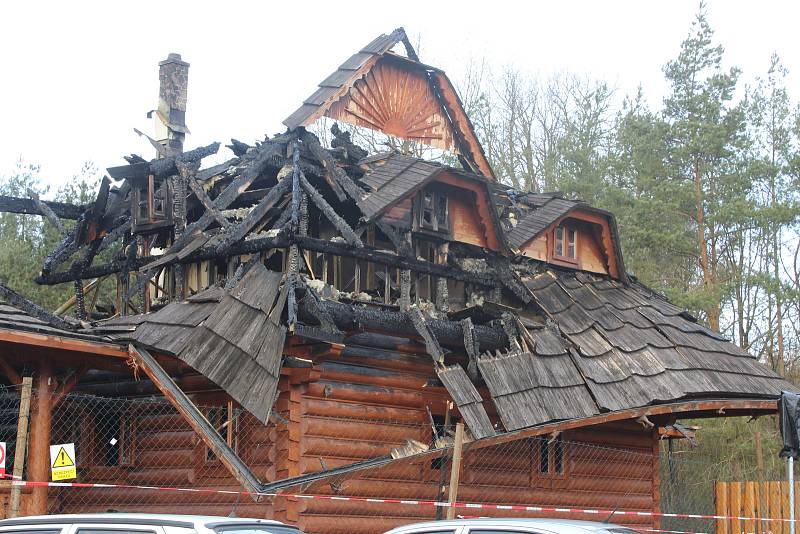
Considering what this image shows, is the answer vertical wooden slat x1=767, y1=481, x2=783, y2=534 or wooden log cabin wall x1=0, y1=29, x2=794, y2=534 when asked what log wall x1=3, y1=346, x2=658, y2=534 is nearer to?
wooden log cabin wall x1=0, y1=29, x2=794, y2=534

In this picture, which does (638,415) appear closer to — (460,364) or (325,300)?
(460,364)

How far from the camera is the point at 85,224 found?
2205 cm

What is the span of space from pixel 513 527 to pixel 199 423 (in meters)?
7.04

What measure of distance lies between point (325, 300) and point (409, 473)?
3.59 m

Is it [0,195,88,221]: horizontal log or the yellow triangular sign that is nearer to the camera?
the yellow triangular sign

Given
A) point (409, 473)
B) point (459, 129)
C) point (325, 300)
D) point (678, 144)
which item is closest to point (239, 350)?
point (325, 300)

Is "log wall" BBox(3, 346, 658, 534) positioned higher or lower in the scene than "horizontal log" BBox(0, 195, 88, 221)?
lower

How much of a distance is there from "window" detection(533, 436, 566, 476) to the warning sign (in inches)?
389

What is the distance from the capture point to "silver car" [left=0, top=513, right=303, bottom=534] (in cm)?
898

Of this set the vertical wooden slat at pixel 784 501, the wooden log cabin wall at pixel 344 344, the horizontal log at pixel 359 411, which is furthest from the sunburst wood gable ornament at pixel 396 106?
the vertical wooden slat at pixel 784 501

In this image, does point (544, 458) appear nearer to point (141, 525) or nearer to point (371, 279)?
point (371, 279)

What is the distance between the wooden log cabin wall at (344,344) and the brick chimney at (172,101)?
47 cm

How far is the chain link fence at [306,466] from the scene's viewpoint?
706 inches

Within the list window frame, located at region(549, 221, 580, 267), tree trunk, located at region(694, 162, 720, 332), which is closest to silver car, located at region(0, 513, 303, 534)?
window frame, located at region(549, 221, 580, 267)
